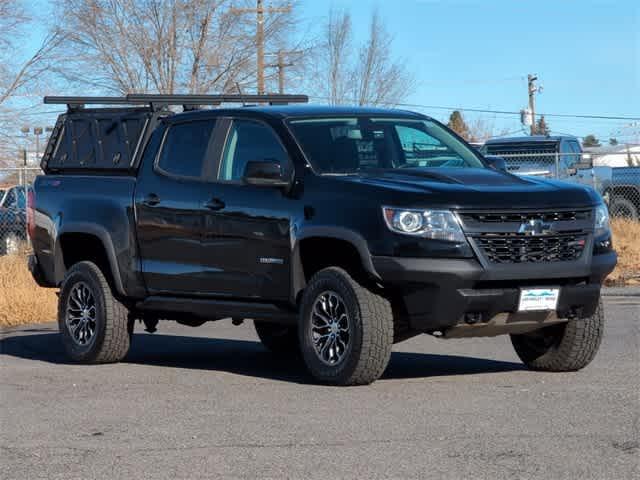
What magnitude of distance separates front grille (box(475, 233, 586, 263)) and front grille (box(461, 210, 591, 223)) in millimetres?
104

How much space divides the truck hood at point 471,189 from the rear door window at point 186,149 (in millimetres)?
1501

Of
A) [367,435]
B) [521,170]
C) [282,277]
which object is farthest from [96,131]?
[521,170]

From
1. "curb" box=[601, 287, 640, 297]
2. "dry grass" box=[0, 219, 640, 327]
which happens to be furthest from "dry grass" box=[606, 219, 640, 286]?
"curb" box=[601, 287, 640, 297]

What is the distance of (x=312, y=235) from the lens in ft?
29.2

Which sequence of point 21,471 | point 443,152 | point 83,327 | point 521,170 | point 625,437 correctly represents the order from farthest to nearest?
1. point 521,170
2. point 83,327
3. point 443,152
4. point 625,437
5. point 21,471

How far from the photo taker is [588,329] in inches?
370

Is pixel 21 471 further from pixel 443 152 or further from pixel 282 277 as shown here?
pixel 443 152

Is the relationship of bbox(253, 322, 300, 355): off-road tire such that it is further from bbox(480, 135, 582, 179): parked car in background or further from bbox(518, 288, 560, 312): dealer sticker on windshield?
bbox(480, 135, 582, 179): parked car in background

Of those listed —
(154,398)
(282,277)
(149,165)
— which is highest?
(149,165)

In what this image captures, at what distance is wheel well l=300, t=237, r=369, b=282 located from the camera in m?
8.82

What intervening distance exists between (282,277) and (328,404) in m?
1.39

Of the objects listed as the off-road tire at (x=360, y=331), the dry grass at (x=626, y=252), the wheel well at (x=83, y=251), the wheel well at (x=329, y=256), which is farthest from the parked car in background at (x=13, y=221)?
the off-road tire at (x=360, y=331)

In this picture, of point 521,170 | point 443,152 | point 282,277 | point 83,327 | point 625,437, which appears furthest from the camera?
point 521,170

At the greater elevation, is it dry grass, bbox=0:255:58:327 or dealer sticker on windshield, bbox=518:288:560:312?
dealer sticker on windshield, bbox=518:288:560:312
